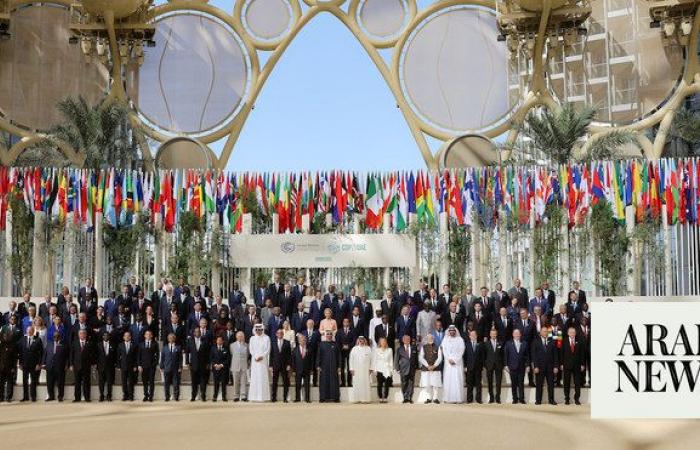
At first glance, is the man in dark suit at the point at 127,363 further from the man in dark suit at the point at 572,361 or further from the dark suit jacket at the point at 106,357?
the man in dark suit at the point at 572,361

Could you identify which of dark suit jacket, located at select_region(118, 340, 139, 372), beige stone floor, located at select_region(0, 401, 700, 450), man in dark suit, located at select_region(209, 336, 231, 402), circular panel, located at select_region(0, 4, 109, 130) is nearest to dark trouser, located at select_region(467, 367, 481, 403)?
beige stone floor, located at select_region(0, 401, 700, 450)

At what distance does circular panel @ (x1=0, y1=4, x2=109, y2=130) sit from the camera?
35281mm

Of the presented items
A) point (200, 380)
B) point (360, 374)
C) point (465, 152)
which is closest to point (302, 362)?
point (360, 374)

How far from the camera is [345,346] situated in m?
16.8

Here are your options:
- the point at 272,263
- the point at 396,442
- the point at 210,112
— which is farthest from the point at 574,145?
the point at 396,442

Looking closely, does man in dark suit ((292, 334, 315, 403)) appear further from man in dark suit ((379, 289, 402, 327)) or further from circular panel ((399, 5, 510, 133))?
circular panel ((399, 5, 510, 133))

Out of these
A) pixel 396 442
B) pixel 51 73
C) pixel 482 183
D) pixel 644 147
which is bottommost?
pixel 396 442

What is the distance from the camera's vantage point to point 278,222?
25.6 m

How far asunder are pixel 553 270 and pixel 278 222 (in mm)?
7295

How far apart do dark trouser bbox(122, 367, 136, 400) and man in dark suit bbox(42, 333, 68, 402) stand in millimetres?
1059

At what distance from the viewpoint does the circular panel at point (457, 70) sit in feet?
118

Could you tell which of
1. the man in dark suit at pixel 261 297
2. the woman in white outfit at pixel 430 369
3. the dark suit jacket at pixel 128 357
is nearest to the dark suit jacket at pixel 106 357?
the dark suit jacket at pixel 128 357

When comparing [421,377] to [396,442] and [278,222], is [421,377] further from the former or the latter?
[278,222]

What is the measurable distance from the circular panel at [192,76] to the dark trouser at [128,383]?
68.6 ft
